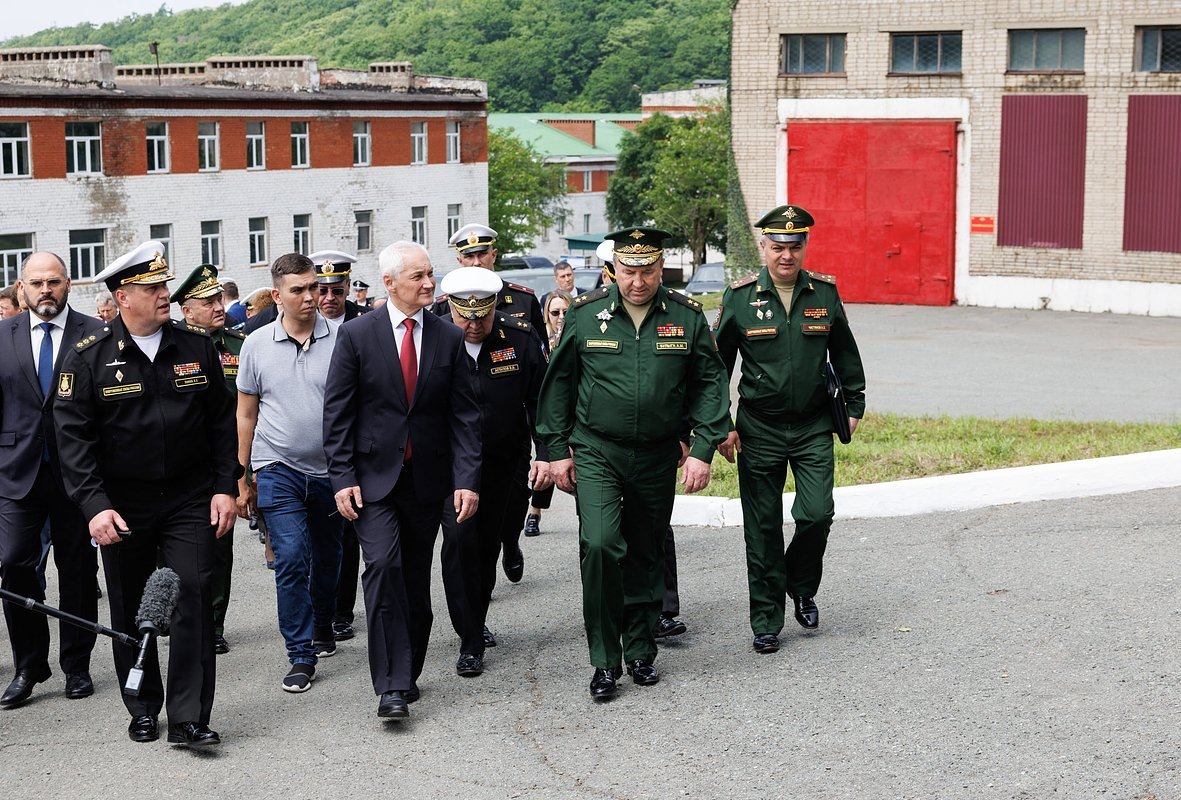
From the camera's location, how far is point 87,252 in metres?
54.1

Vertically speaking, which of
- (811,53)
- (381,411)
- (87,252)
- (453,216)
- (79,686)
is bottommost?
(87,252)

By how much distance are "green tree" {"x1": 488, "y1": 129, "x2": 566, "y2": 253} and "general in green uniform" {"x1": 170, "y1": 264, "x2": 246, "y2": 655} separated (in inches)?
3274

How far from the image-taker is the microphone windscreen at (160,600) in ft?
20.6

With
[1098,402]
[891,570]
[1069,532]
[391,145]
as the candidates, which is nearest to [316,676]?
[891,570]

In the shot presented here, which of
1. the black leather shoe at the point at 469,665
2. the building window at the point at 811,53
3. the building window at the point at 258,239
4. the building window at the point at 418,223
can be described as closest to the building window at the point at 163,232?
the building window at the point at 258,239

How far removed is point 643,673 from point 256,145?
184ft

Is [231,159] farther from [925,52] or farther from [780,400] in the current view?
[780,400]

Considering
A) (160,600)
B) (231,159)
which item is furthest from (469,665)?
(231,159)

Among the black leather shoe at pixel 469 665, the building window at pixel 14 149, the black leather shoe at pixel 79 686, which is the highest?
the building window at pixel 14 149

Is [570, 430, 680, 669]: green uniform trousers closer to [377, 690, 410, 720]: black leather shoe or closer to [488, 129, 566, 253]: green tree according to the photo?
[377, 690, 410, 720]: black leather shoe

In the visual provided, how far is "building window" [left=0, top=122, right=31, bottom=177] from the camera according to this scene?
5075 cm

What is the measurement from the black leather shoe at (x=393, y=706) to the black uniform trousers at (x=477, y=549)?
87 cm

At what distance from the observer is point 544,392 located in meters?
7.26

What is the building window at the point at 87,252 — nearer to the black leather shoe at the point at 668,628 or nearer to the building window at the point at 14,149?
the building window at the point at 14,149
